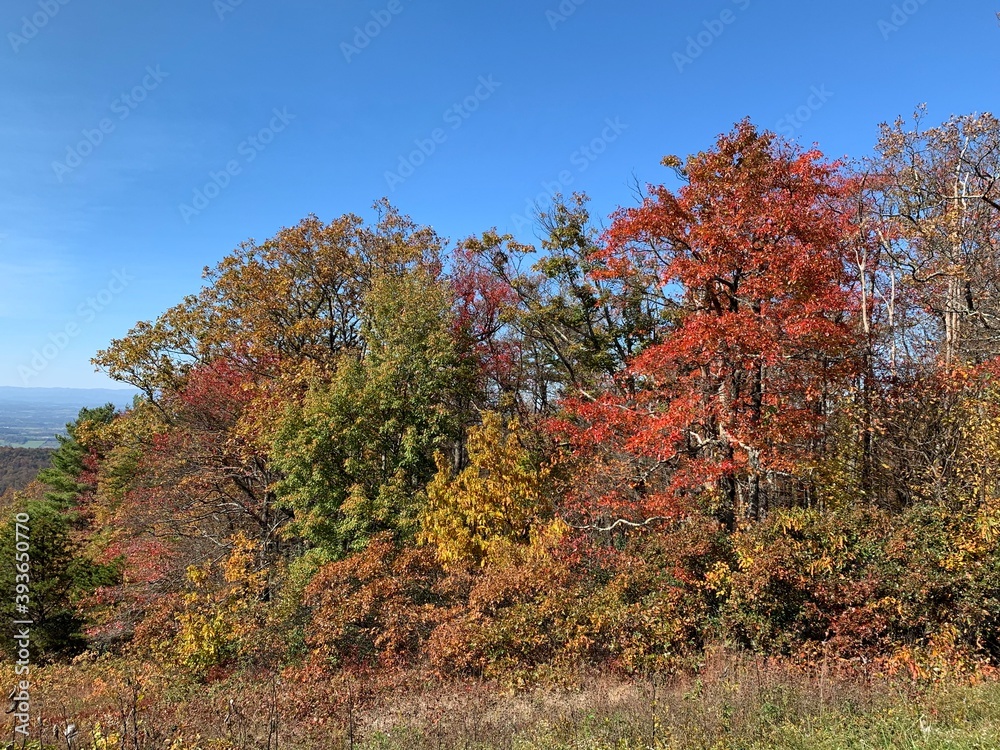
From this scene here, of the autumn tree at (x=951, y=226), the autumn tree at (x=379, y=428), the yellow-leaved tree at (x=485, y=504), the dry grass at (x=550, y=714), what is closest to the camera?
the dry grass at (x=550, y=714)

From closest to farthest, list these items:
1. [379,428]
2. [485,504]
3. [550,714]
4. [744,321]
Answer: [550,714] → [744,321] → [485,504] → [379,428]

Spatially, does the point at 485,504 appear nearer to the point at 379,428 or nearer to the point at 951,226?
the point at 379,428

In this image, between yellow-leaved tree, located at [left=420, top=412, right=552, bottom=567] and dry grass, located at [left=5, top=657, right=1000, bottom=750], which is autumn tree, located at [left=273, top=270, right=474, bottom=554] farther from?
dry grass, located at [left=5, top=657, right=1000, bottom=750]

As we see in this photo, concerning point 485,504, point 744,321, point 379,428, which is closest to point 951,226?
point 744,321

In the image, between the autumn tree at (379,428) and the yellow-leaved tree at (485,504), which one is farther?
the autumn tree at (379,428)

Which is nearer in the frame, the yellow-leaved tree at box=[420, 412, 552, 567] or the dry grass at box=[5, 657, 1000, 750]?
the dry grass at box=[5, 657, 1000, 750]

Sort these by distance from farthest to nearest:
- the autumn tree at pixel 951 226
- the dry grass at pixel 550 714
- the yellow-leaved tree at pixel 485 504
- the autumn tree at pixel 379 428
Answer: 1. the autumn tree at pixel 379 428
2. the yellow-leaved tree at pixel 485 504
3. the autumn tree at pixel 951 226
4. the dry grass at pixel 550 714

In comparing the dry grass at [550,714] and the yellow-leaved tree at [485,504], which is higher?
the yellow-leaved tree at [485,504]

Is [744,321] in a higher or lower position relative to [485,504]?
higher

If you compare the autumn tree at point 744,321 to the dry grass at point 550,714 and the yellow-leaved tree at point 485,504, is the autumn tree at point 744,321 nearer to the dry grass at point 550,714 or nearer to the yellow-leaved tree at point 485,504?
the yellow-leaved tree at point 485,504

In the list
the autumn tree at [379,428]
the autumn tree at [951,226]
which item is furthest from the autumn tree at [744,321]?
the autumn tree at [379,428]

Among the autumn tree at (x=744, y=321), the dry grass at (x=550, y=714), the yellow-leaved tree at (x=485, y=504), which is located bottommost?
the dry grass at (x=550, y=714)

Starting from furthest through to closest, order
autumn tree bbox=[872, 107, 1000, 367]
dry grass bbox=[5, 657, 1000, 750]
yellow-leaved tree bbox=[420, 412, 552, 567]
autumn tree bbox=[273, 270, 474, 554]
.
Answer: autumn tree bbox=[273, 270, 474, 554], yellow-leaved tree bbox=[420, 412, 552, 567], autumn tree bbox=[872, 107, 1000, 367], dry grass bbox=[5, 657, 1000, 750]

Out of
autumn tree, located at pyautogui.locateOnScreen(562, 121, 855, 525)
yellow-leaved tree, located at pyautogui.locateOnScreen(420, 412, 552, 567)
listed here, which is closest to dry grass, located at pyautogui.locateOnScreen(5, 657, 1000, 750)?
yellow-leaved tree, located at pyautogui.locateOnScreen(420, 412, 552, 567)
